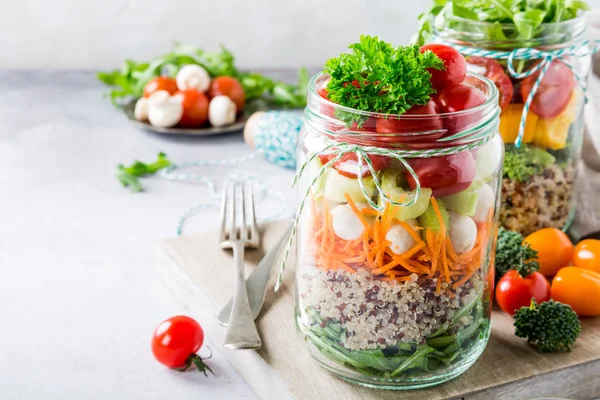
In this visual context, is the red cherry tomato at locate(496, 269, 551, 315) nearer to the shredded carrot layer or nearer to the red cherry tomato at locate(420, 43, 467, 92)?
the shredded carrot layer

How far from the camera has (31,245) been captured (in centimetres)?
173

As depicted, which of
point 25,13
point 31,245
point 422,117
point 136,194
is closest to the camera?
point 422,117

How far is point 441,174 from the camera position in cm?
103

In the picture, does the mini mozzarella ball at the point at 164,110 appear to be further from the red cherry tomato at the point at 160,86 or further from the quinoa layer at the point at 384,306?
the quinoa layer at the point at 384,306

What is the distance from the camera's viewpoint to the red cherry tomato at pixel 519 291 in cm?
A: 132

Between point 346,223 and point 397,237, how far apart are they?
7cm

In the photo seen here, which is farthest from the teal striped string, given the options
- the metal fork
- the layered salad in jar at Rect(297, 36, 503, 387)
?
the layered salad in jar at Rect(297, 36, 503, 387)

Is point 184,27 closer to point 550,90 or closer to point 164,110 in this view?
point 164,110

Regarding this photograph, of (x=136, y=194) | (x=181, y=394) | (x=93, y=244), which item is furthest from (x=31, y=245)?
(x=181, y=394)

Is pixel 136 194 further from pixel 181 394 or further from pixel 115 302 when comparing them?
pixel 181 394

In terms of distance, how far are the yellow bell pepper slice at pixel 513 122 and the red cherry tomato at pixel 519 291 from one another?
267 mm

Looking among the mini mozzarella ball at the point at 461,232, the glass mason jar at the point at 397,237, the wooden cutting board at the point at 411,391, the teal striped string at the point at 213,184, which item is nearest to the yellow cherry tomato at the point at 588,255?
the wooden cutting board at the point at 411,391

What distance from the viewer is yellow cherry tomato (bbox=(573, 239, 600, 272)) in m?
1.43

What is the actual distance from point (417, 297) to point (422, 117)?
248 millimetres
